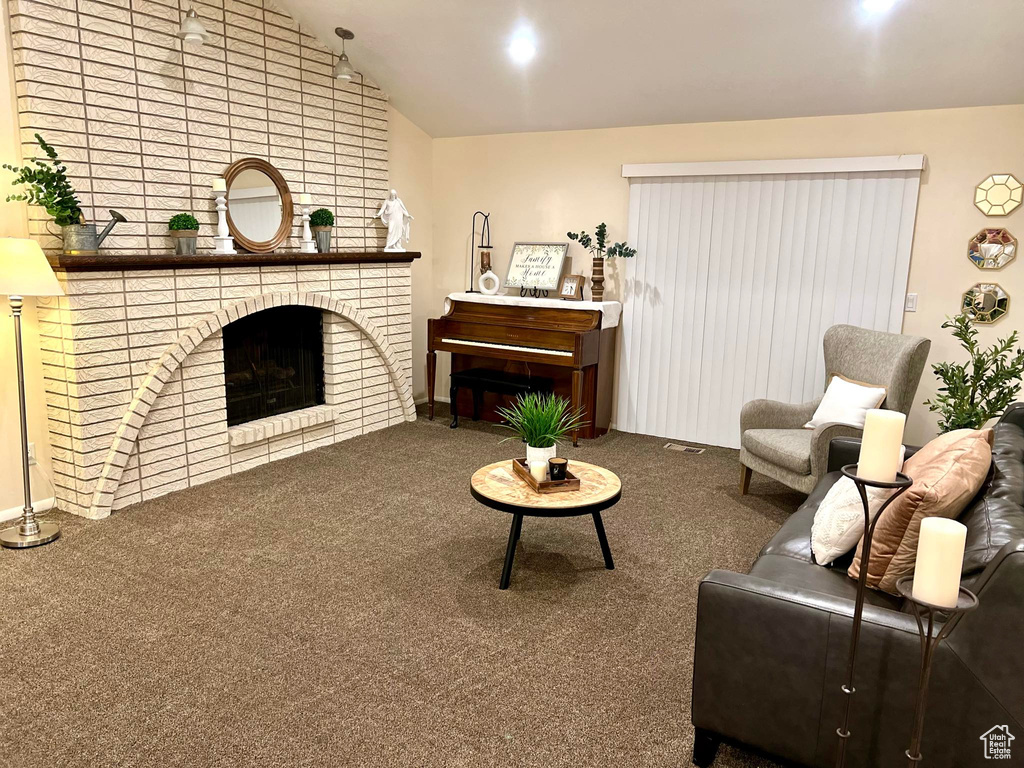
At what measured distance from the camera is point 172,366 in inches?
158

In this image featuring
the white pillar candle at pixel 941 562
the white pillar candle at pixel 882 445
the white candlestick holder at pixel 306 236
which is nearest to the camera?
the white pillar candle at pixel 941 562

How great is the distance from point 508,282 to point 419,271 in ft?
2.94

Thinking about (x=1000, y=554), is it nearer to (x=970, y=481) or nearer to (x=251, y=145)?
(x=970, y=481)

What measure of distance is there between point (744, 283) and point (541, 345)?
56.1 inches

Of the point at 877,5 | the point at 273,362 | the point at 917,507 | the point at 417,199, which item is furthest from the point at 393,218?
the point at 917,507

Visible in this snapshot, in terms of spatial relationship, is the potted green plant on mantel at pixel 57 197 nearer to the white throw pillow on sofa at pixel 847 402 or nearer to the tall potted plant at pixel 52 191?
the tall potted plant at pixel 52 191

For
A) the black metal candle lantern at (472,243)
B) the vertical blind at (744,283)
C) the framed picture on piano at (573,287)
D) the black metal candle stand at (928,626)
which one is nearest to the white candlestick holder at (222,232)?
the black metal candle lantern at (472,243)

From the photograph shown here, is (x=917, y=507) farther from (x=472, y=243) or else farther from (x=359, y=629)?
(x=472, y=243)

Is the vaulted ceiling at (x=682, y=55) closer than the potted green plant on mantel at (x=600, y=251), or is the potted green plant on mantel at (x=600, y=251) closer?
the vaulted ceiling at (x=682, y=55)

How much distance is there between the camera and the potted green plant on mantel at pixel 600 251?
17.4 ft

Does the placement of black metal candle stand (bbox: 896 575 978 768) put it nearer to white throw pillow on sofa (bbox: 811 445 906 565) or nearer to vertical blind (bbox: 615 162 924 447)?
white throw pillow on sofa (bbox: 811 445 906 565)

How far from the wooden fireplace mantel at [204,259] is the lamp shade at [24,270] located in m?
0.17

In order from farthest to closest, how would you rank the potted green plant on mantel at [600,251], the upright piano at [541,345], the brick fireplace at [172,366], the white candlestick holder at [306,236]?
the potted green plant on mantel at [600,251]
the upright piano at [541,345]
the white candlestick holder at [306,236]
the brick fireplace at [172,366]

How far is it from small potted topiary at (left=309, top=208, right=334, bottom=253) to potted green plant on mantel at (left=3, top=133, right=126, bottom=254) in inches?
58.0
